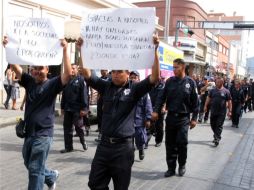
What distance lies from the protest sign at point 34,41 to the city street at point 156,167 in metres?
2.13

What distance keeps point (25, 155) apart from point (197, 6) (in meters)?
57.4

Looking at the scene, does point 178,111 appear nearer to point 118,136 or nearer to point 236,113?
point 118,136

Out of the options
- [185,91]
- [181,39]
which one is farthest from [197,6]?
[185,91]

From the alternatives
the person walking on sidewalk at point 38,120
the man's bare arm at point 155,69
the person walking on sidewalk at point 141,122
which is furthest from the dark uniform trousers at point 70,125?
the man's bare arm at point 155,69

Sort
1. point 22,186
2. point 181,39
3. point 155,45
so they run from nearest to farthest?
point 155,45, point 22,186, point 181,39

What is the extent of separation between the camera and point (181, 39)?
49906 millimetres

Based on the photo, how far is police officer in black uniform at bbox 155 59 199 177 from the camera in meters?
6.59

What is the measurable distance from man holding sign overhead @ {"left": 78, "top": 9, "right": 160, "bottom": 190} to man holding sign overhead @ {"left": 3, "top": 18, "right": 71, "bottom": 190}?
46 centimetres

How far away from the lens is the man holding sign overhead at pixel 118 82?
3.93m

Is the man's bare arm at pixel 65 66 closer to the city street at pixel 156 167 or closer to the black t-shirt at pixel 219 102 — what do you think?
the city street at pixel 156 167

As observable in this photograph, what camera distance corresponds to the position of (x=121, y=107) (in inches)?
156

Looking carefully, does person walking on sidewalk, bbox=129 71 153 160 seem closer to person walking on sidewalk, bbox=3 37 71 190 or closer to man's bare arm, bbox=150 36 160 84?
person walking on sidewalk, bbox=3 37 71 190

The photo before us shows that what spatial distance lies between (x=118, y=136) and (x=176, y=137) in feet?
9.43

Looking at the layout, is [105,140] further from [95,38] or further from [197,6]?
[197,6]
